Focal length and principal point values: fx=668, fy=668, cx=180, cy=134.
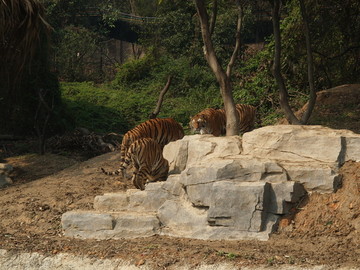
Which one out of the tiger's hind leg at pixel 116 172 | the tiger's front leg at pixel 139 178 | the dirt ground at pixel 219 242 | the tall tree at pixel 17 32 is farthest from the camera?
the tall tree at pixel 17 32

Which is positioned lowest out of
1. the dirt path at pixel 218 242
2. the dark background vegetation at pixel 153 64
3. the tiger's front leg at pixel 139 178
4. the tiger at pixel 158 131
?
the dirt path at pixel 218 242

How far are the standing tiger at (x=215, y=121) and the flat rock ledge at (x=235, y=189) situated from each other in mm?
3421

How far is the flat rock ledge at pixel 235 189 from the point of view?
7543 millimetres

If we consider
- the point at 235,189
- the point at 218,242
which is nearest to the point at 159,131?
the point at 235,189

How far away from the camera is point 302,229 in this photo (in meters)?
7.35

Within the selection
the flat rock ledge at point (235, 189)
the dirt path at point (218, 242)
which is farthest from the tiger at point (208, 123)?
the flat rock ledge at point (235, 189)

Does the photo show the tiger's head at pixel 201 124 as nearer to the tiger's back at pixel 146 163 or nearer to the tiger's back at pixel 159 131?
the tiger's back at pixel 159 131

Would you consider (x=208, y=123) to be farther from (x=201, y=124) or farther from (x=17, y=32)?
(x=17, y=32)

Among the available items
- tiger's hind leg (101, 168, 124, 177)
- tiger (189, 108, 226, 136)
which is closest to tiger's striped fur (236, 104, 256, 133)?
tiger (189, 108, 226, 136)

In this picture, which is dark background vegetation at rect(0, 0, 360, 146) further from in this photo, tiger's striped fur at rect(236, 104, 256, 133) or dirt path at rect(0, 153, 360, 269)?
dirt path at rect(0, 153, 360, 269)

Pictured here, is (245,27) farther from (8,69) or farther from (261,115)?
(8,69)

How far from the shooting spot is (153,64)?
21578 mm

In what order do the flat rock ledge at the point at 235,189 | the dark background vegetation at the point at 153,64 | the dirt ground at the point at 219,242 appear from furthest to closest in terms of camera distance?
the dark background vegetation at the point at 153,64
the flat rock ledge at the point at 235,189
the dirt ground at the point at 219,242

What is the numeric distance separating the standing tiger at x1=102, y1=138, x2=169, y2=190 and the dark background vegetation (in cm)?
288
